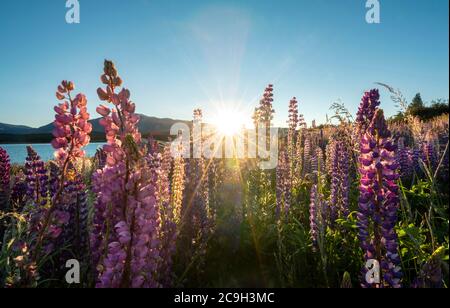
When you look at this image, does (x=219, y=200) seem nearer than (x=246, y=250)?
No

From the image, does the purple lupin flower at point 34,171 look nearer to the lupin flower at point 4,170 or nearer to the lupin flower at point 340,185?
the lupin flower at point 4,170

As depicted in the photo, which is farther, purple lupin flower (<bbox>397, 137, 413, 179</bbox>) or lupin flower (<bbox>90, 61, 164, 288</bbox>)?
purple lupin flower (<bbox>397, 137, 413, 179</bbox>)

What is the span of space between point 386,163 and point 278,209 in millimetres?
2416

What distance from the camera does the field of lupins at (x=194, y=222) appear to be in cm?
216

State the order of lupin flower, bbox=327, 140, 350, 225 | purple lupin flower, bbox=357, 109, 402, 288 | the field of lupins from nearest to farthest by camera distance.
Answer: the field of lupins < purple lupin flower, bbox=357, 109, 402, 288 < lupin flower, bbox=327, 140, 350, 225

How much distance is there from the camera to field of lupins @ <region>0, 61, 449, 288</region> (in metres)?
2.16

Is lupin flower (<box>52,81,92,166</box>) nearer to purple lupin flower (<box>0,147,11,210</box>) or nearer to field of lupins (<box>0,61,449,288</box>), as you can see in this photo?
field of lupins (<box>0,61,449,288</box>)

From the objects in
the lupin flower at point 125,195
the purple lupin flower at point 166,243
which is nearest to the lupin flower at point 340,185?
the purple lupin flower at point 166,243

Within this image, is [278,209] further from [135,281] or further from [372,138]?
[135,281]

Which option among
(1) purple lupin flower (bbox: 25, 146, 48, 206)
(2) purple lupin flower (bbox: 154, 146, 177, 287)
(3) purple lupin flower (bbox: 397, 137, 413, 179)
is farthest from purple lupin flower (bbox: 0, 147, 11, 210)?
(3) purple lupin flower (bbox: 397, 137, 413, 179)
